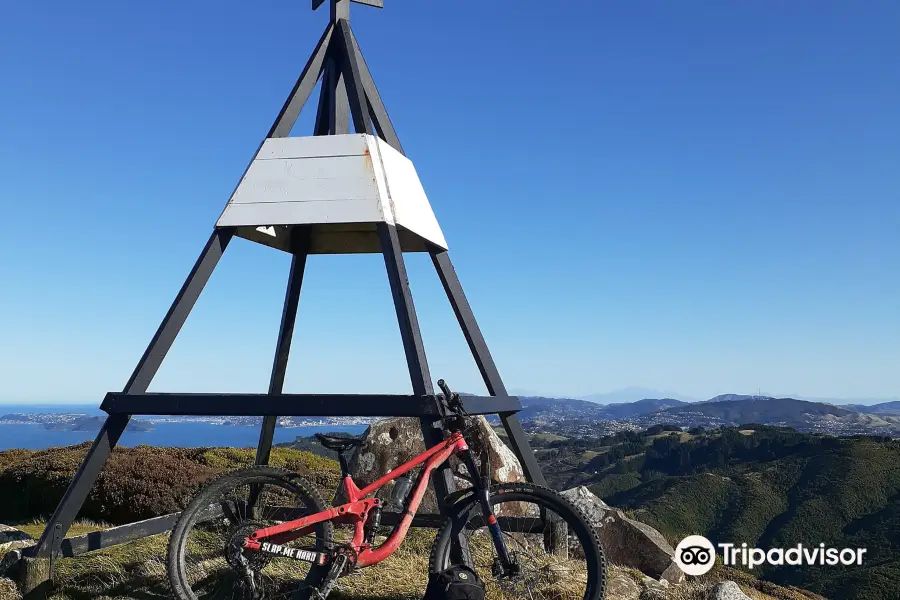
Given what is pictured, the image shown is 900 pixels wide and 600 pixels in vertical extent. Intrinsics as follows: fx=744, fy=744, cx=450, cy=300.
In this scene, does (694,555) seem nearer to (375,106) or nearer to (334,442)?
(334,442)

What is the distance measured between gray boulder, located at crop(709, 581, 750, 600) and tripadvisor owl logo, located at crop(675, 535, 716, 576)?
2.19 m

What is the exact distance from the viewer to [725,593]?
612 cm

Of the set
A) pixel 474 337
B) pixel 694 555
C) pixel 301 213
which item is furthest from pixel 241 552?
pixel 694 555

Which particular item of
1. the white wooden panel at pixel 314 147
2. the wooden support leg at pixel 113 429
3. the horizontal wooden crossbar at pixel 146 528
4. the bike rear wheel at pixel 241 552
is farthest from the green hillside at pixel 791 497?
the wooden support leg at pixel 113 429

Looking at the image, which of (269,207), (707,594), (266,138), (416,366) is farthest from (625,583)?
(266,138)

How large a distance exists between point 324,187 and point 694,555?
5.89m

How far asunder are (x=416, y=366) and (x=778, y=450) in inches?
4514

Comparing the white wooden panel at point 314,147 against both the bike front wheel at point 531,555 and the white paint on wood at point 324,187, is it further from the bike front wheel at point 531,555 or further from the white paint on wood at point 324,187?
the bike front wheel at point 531,555

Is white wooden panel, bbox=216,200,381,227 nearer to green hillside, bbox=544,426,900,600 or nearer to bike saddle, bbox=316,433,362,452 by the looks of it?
bike saddle, bbox=316,433,362,452

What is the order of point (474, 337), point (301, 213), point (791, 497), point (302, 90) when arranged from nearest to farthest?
point (301, 213)
point (474, 337)
point (302, 90)
point (791, 497)

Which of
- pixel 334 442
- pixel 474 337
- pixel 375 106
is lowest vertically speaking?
pixel 334 442

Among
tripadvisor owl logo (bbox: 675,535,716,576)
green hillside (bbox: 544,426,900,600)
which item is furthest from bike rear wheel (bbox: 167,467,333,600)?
green hillside (bbox: 544,426,900,600)

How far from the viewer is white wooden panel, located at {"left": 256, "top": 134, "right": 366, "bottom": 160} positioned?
6613 mm

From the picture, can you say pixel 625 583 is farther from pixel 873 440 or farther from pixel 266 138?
pixel 873 440
